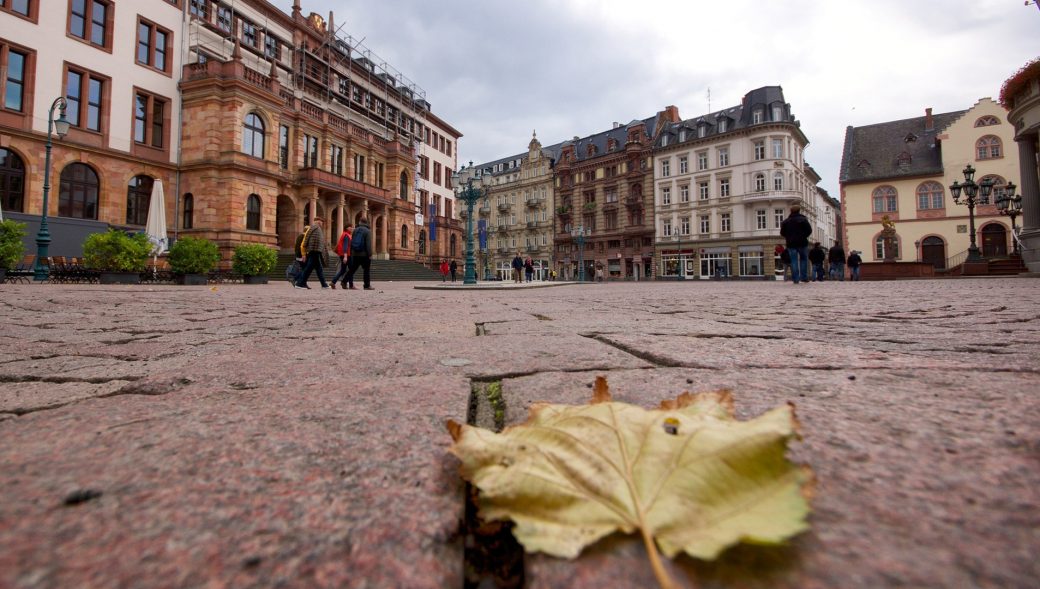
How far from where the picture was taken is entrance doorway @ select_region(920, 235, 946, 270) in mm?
32938

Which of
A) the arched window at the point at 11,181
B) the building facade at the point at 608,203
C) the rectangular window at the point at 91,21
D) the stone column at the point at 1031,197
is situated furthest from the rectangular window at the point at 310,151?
the stone column at the point at 1031,197

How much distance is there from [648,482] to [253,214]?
84.6ft

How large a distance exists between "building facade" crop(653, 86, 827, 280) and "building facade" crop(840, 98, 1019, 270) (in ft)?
14.2

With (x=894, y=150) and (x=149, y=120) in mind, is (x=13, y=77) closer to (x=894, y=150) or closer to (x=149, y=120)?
(x=149, y=120)

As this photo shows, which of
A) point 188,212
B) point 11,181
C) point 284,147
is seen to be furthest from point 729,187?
point 11,181

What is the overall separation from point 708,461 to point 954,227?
44157 millimetres

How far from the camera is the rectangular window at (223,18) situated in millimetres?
23594

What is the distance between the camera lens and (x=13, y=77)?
1725 cm

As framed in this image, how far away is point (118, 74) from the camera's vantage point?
19859 millimetres

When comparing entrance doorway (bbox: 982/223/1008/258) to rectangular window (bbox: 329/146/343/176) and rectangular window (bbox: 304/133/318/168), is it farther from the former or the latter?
rectangular window (bbox: 304/133/318/168)

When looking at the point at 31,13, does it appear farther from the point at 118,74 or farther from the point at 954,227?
the point at 954,227

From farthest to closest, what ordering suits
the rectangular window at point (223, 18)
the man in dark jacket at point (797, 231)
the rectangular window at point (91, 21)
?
the rectangular window at point (223, 18)
the rectangular window at point (91, 21)
the man in dark jacket at point (797, 231)

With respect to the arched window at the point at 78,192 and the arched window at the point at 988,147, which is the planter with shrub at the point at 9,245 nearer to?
the arched window at the point at 78,192

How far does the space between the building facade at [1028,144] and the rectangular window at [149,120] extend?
3130 centimetres
